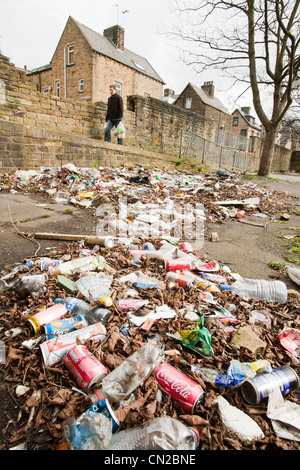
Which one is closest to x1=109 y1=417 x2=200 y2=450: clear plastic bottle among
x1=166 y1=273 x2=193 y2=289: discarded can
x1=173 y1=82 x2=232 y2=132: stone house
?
x1=166 y1=273 x2=193 y2=289: discarded can

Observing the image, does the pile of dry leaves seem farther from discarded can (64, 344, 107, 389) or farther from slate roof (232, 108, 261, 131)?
slate roof (232, 108, 261, 131)

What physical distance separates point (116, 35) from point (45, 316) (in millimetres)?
25392

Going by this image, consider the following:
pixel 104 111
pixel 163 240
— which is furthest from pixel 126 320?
pixel 104 111

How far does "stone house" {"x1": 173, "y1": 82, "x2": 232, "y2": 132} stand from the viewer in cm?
2934

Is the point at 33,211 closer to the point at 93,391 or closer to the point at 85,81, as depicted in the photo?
the point at 93,391

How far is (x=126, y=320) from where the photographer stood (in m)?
1.61

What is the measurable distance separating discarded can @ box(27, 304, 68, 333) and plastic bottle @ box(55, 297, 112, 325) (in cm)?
7

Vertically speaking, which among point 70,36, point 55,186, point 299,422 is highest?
point 70,36

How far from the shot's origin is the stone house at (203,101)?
29.3m

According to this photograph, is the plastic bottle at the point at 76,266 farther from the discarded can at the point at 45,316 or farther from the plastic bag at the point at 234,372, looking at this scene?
the plastic bag at the point at 234,372

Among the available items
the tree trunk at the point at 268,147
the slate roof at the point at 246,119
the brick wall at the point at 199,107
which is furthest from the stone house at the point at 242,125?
the tree trunk at the point at 268,147

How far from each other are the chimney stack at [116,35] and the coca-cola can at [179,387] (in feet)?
83.2

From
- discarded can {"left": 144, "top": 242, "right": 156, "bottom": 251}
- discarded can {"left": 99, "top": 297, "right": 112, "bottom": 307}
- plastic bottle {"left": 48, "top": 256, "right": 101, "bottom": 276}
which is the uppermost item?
discarded can {"left": 144, "top": 242, "right": 156, "bottom": 251}
